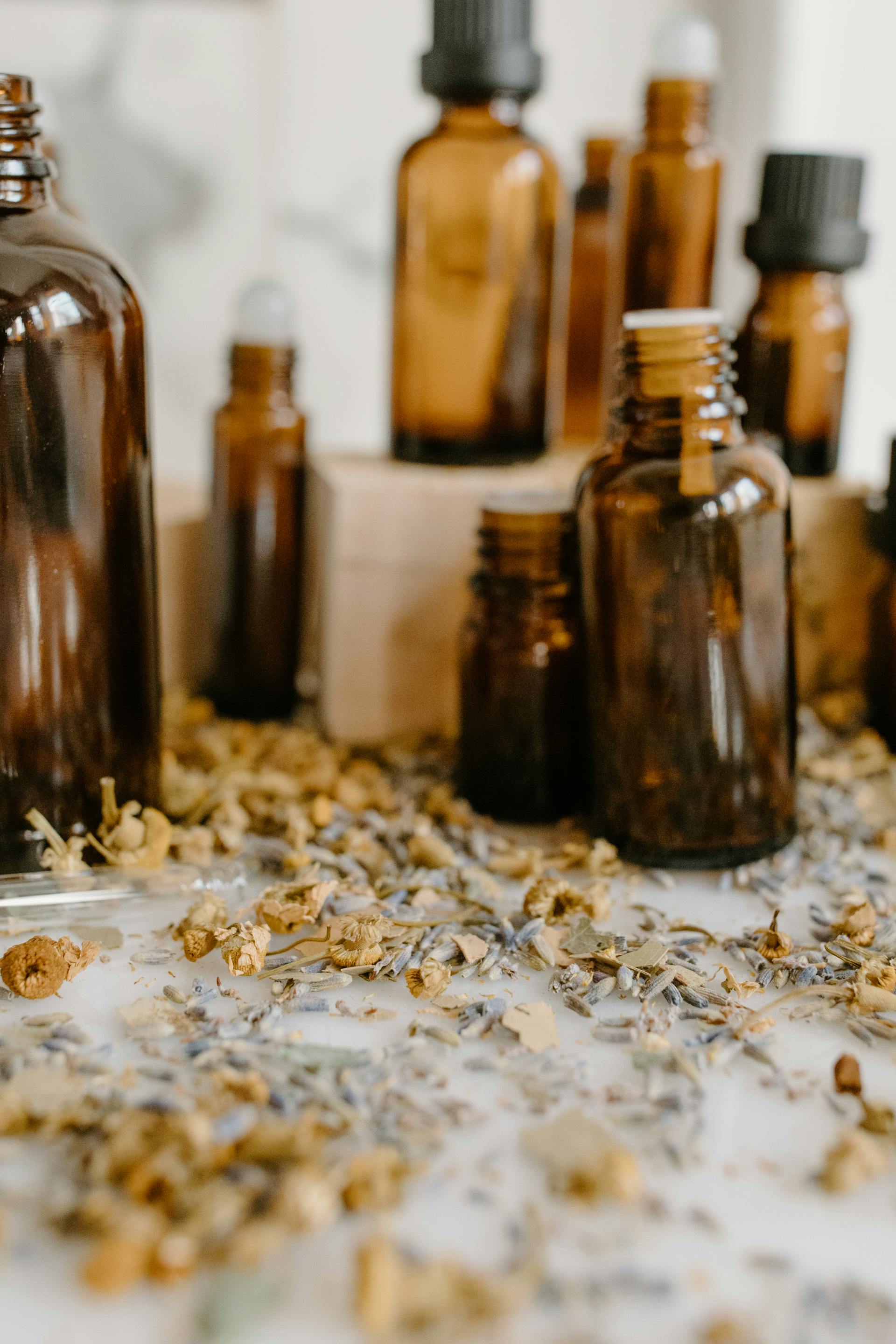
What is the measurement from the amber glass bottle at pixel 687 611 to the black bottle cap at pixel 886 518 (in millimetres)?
175

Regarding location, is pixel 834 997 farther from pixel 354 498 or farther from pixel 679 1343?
pixel 354 498

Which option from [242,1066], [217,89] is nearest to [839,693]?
[242,1066]

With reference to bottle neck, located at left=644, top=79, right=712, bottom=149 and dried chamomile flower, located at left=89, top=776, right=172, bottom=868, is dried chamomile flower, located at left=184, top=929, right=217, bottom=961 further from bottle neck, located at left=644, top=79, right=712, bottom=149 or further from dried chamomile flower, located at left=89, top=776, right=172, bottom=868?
bottle neck, located at left=644, top=79, right=712, bottom=149

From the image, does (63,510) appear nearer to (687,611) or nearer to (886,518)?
(687,611)

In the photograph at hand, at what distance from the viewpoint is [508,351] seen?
Answer: 2.60ft

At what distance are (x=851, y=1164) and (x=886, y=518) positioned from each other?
0.48m

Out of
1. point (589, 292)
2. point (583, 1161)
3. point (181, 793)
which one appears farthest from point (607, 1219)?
point (589, 292)

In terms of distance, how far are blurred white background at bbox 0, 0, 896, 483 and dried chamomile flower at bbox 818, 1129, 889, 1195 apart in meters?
0.74

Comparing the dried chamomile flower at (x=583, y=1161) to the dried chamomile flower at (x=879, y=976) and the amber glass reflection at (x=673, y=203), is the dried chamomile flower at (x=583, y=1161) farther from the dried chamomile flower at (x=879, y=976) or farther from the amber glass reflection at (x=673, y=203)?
the amber glass reflection at (x=673, y=203)

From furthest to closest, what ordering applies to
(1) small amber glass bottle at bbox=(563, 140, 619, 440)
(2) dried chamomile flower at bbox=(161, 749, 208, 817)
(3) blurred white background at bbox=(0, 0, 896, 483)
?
(3) blurred white background at bbox=(0, 0, 896, 483) → (1) small amber glass bottle at bbox=(563, 140, 619, 440) → (2) dried chamomile flower at bbox=(161, 749, 208, 817)

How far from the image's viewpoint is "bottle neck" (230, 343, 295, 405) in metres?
0.81

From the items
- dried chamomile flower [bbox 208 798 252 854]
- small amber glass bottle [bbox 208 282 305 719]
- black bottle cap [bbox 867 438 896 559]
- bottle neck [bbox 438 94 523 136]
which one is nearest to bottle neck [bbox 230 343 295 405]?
small amber glass bottle [bbox 208 282 305 719]

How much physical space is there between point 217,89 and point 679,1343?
103cm

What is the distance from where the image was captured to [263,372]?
81cm
